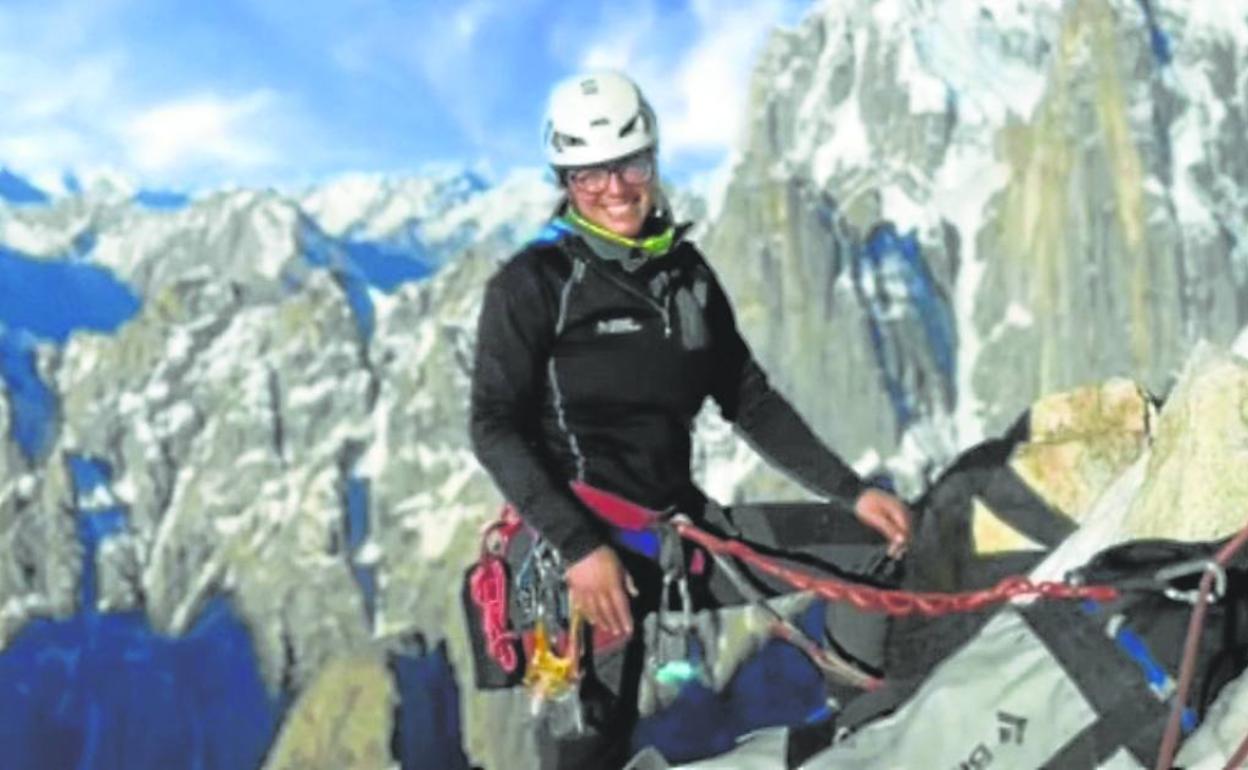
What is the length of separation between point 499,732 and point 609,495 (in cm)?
12113

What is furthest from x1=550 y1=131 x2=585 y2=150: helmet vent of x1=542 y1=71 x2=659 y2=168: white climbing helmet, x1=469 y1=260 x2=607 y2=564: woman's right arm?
x1=469 y1=260 x2=607 y2=564: woman's right arm

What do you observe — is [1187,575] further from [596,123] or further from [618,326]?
[596,123]

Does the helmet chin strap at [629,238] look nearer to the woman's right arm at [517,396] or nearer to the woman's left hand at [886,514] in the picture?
the woman's right arm at [517,396]

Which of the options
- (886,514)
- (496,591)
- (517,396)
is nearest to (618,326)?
(517,396)

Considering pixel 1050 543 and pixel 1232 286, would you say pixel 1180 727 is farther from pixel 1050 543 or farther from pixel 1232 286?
pixel 1232 286

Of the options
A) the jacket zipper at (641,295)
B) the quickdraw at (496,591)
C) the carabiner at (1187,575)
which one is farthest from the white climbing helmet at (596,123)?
the carabiner at (1187,575)

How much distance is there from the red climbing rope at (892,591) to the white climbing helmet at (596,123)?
6.03 feet

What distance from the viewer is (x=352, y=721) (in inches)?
3875

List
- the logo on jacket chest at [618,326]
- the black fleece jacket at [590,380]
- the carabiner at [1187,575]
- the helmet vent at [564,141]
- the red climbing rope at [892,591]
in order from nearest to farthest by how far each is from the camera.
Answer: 1. the carabiner at [1187,575]
2. the red climbing rope at [892,591]
3. the black fleece jacket at [590,380]
4. the logo on jacket chest at [618,326]
5. the helmet vent at [564,141]

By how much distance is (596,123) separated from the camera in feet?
26.1

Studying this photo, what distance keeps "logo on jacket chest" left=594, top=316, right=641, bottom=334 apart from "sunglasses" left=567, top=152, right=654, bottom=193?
659mm

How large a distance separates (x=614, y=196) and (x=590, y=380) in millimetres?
920

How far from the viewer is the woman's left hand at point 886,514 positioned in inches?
329

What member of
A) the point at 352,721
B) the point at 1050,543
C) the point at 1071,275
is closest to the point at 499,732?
the point at 352,721
